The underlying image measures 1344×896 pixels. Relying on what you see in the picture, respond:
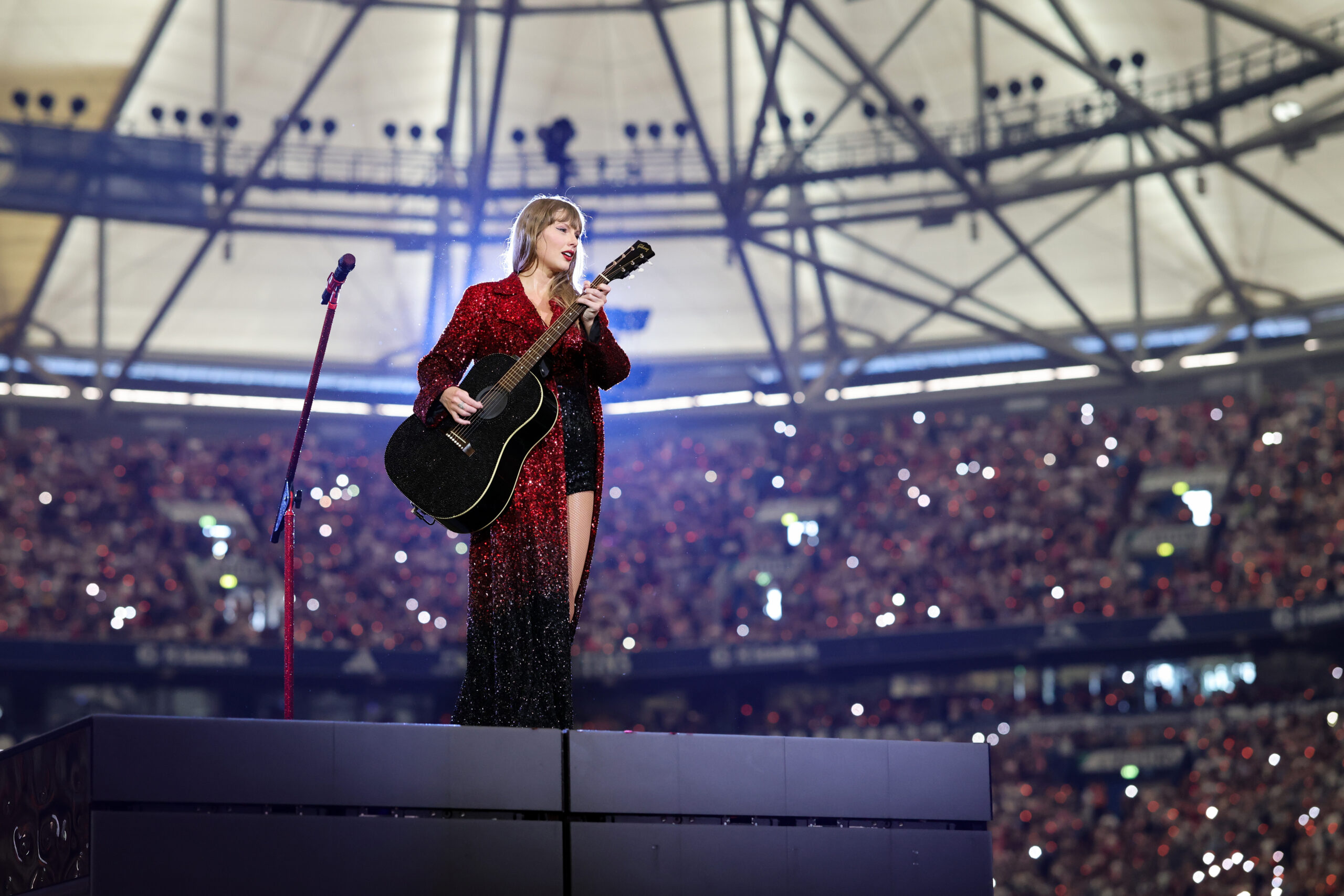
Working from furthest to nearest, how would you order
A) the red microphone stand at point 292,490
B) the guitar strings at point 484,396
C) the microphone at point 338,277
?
the microphone at point 338,277
the red microphone stand at point 292,490
the guitar strings at point 484,396

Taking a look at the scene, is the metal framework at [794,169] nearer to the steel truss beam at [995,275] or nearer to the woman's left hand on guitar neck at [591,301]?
the steel truss beam at [995,275]

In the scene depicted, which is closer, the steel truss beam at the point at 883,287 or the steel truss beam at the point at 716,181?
the steel truss beam at the point at 716,181

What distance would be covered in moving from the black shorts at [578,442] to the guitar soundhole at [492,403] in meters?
0.32

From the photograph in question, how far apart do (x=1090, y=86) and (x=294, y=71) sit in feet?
34.7

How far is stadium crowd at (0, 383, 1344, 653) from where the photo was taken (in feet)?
62.6

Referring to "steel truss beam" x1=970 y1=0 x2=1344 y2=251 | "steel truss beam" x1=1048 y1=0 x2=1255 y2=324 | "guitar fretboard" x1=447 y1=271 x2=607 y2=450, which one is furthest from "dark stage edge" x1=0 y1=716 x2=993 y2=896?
"steel truss beam" x1=1048 y1=0 x2=1255 y2=324

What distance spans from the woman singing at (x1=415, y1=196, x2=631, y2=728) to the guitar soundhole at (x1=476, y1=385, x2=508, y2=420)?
0.24ft

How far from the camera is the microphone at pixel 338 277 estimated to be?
5559 millimetres

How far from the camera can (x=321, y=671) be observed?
19.0 meters

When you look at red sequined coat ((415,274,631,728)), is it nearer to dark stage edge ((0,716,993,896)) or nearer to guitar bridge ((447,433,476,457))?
guitar bridge ((447,433,476,457))

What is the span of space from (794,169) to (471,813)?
51.7 feet

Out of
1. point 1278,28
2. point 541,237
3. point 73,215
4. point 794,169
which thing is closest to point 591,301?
point 541,237

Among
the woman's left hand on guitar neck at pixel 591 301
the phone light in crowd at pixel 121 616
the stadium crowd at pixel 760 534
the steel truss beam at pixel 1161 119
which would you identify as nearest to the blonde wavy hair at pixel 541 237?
the woman's left hand on guitar neck at pixel 591 301

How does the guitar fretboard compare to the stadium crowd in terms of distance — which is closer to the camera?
the guitar fretboard
